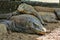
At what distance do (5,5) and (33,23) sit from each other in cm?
165

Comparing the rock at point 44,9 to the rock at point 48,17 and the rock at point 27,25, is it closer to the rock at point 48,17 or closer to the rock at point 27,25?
the rock at point 48,17

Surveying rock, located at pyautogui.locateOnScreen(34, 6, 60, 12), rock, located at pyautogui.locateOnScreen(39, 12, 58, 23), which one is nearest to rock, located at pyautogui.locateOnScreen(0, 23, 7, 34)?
rock, located at pyautogui.locateOnScreen(39, 12, 58, 23)

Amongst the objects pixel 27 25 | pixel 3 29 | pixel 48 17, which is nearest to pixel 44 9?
pixel 48 17

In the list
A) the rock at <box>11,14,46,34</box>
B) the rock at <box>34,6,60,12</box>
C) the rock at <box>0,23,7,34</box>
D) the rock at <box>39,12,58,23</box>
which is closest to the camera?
the rock at <box>0,23,7,34</box>

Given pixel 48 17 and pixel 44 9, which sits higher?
pixel 44 9

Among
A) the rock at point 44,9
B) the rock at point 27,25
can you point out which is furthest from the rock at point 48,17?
the rock at point 27,25

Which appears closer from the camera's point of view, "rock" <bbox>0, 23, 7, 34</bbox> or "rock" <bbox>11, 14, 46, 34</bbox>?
"rock" <bbox>0, 23, 7, 34</bbox>

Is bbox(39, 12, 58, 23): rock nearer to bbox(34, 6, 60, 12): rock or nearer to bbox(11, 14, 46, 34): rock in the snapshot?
bbox(34, 6, 60, 12): rock

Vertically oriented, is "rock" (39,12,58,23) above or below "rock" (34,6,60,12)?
below

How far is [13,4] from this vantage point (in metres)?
4.22

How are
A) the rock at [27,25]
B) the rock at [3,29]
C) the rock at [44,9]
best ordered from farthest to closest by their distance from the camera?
1. the rock at [44,9]
2. the rock at [27,25]
3. the rock at [3,29]

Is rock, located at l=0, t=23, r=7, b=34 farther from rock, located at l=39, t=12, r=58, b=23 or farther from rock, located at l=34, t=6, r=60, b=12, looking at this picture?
rock, located at l=34, t=6, r=60, b=12

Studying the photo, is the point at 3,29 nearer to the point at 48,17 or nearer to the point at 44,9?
the point at 48,17

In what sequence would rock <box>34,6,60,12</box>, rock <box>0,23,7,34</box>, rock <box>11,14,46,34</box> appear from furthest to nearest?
rock <box>34,6,60,12</box>
rock <box>11,14,46,34</box>
rock <box>0,23,7,34</box>
